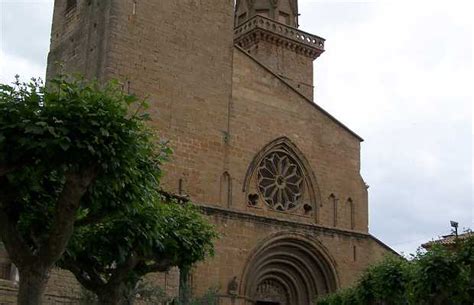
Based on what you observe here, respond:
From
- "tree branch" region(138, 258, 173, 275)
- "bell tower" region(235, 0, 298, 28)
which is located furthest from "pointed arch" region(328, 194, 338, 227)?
"tree branch" region(138, 258, 173, 275)

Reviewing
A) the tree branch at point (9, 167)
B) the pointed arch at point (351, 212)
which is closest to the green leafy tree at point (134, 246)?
the tree branch at point (9, 167)

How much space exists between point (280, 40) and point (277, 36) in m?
0.23

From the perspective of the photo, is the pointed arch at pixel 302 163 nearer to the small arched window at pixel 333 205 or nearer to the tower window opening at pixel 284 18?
the small arched window at pixel 333 205

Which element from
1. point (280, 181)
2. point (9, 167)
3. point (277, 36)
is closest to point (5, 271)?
point (9, 167)

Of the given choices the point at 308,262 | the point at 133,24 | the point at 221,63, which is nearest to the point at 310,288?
the point at 308,262

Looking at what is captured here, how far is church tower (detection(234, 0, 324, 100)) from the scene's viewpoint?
2888cm

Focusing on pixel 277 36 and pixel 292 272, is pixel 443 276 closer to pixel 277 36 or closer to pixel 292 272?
pixel 292 272

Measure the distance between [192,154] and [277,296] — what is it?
542 centimetres

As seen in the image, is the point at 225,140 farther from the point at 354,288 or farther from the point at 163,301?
the point at 163,301

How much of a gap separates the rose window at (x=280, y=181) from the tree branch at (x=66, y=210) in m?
14.2

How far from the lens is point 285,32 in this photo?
96.0 feet

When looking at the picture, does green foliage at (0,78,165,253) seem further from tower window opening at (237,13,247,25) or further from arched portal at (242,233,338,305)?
tower window opening at (237,13,247,25)

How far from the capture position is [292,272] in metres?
23.5

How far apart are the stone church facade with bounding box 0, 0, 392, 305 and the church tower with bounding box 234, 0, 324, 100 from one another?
16.5 ft
